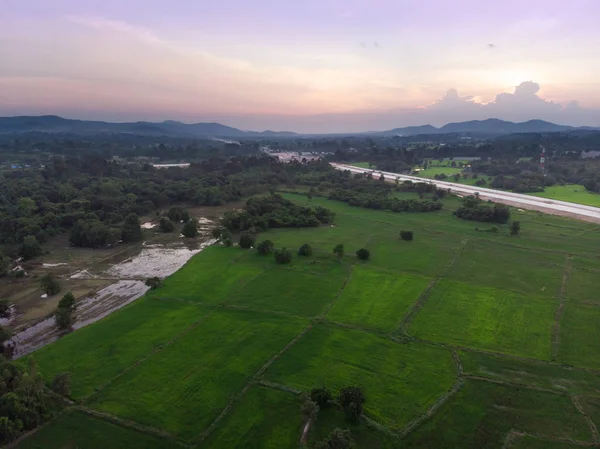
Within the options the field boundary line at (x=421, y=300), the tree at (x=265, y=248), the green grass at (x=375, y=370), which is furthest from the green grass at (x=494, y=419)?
the tree at (x=265, y=248)

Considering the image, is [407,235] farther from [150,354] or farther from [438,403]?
[150,354]

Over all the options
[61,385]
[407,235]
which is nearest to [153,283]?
[61,385]

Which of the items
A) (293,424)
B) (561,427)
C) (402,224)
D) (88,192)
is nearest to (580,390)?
(561,427)

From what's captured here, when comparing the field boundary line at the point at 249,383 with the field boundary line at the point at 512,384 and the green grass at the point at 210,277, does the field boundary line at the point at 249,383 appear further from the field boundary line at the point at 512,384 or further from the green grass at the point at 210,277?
the field boundary line at the point at 512,384

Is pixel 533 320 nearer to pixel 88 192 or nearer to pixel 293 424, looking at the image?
pixel 293 424

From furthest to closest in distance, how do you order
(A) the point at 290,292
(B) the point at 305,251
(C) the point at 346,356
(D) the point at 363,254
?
(B) the point at 305,251, (D) the point at 363,254, (A) the point at 290,292, (C) the point at 346,356

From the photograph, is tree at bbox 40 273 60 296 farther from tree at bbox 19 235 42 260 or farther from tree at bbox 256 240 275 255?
tree at bbox 256 240 275 255
